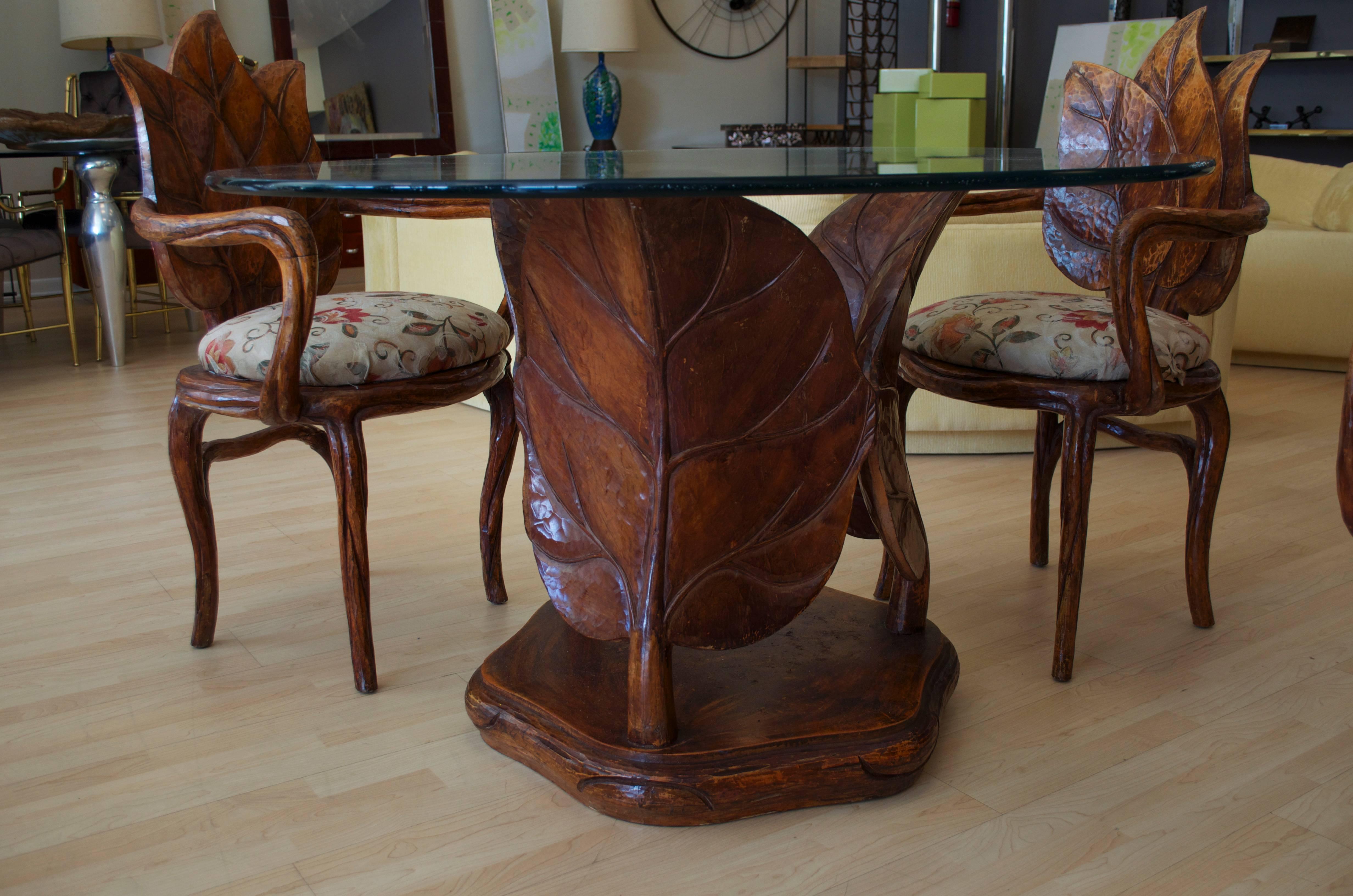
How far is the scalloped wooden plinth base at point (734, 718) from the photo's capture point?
130 cm

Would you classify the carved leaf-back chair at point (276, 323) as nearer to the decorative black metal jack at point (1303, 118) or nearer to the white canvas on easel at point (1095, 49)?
the white canvas on easel at point (1095, 49)

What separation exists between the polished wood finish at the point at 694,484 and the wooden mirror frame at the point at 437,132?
16.0 ft

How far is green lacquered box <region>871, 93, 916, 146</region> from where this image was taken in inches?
61.6

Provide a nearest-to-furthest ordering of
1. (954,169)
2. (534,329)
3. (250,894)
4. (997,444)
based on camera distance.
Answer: (954,169)
(250,894)
(534,329)
(997,444)

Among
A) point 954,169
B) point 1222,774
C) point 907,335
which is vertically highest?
point 954,169

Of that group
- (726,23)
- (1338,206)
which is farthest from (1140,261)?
(726,23)

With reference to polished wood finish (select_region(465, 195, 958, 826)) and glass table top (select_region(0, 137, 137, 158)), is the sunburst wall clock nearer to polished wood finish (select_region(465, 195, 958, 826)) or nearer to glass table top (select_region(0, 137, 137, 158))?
glass table top (select_region(0, 137, 137, 158))

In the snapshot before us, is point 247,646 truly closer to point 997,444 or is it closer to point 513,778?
point 513,778

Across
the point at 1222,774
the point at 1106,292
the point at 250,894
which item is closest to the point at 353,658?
the point at 250,894

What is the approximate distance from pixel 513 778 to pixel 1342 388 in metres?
3.21

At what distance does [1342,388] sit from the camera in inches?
140

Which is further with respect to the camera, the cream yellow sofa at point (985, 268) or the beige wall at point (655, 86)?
the beige wall at point (655, 86)

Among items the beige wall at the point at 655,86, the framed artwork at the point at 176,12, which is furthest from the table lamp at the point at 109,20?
the beige wall at the point at 655,86

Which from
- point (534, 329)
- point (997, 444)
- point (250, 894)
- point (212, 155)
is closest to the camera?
point (250, 894)
